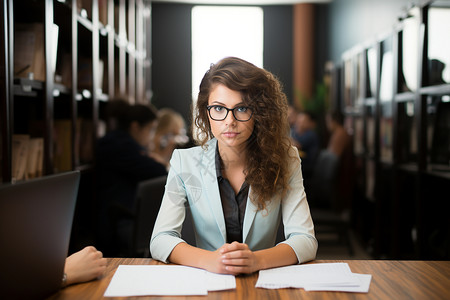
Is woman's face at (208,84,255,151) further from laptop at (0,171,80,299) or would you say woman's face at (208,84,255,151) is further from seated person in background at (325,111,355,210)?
seated person in background at (325,111,355,210)

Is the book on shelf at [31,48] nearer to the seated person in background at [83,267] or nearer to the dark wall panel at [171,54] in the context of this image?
the seated person in background at [83,267]

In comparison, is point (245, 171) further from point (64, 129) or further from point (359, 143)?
point (359, 143)

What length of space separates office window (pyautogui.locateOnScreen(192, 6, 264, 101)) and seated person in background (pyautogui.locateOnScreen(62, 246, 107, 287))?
7101mm

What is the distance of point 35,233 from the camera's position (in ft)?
2.80

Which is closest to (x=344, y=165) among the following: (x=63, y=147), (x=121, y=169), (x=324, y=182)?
(x=324, y=182)

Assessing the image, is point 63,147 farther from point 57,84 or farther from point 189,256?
point 189,256

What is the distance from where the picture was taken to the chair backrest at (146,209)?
88.8 inches

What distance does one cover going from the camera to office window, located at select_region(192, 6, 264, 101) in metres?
8.13

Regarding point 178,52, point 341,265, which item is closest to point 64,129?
point 341,265

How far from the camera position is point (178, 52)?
8141mm

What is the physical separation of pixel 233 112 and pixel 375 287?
2.13 feet

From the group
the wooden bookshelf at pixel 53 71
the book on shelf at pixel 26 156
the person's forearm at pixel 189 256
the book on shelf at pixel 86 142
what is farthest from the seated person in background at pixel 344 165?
the person's forearm at pixel 189 256

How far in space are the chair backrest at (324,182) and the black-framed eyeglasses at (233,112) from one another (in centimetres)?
253

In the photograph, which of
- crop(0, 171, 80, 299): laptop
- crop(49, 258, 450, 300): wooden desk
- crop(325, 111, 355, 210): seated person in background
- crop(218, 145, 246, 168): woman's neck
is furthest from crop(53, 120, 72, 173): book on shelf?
crop(325, 111, 355, 210): seated person in background
